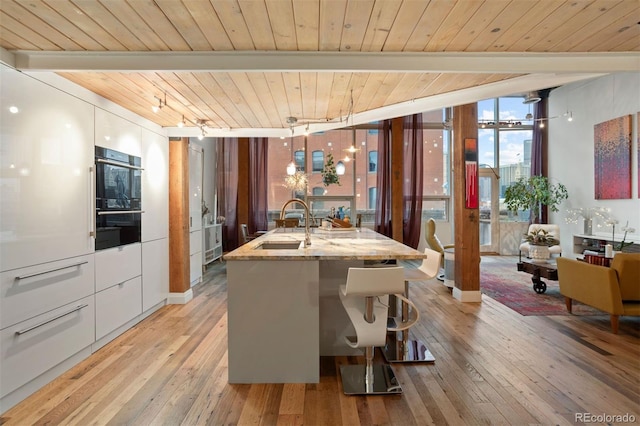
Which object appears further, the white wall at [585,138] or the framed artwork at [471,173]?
the white wall at [585,138]

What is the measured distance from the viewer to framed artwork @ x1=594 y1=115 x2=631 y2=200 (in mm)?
6477

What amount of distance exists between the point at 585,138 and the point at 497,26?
7196mm

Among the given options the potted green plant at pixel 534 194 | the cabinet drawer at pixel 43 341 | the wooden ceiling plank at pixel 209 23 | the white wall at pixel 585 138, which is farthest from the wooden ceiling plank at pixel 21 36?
the potted green plant at pixel 534 194

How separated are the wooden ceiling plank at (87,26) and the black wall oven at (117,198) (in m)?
1.20

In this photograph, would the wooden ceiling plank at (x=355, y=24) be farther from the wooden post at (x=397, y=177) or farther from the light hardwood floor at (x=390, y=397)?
the wooden post at (x=397, y=177)

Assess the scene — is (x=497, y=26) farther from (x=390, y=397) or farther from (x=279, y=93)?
(x=390, y=397)

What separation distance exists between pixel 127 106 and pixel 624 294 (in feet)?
17.7

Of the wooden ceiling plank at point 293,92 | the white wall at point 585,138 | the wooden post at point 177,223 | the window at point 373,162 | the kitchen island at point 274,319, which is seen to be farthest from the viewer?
the window at point 373,162

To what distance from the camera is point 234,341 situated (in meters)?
2.66

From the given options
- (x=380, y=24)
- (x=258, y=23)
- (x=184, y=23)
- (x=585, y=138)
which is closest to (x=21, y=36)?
(x=184, y=23)

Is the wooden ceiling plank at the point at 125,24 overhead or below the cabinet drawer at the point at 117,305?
overhead

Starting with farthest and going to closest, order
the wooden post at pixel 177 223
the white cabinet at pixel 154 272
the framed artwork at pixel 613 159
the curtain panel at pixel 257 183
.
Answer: the curtain panel at pixel 257 183 → the framed artwork at pixel 613 159 → the wooden post at pixel 177 223 → the white cabinet at pixel 154 272

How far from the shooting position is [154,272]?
172 inches

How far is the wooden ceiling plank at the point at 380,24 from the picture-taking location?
6.25ft
